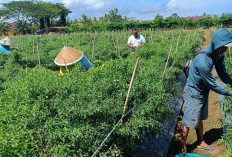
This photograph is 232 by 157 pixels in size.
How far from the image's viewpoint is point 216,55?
369cm

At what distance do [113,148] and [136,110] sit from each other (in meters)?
0.65

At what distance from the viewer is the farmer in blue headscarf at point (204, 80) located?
3478 mm

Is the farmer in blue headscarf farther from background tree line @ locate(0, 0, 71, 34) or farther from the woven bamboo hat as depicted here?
background tree line @ locate(0, 0, 71, 34)

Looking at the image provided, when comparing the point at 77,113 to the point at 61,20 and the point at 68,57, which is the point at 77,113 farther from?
the point at 61,20

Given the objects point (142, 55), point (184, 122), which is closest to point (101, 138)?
point (184, 122)

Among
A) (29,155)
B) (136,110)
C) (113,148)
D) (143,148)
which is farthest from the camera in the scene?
(143,148)

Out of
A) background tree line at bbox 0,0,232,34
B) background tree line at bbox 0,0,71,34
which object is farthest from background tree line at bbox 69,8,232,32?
background tree line at bbox 0,0,71,34

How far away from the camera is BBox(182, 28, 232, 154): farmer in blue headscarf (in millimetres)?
3478

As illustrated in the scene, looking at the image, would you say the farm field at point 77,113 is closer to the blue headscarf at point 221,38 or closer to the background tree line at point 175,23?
the blue headscarf at point 221,38

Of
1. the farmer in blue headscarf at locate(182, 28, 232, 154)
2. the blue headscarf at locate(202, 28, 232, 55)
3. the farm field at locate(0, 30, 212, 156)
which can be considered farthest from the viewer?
the farmer in blue headscarf at locate(182, 28, 232, 154)

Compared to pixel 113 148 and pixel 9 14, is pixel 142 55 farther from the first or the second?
pixel 9 14

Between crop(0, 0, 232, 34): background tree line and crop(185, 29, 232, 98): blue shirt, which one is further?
crop(0, 0, 232, 34): background tree line

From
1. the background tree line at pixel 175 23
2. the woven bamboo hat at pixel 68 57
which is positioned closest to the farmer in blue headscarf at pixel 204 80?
the woven bamboo hat at pixel 68 57

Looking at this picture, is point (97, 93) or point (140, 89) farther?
point (140, 89)
